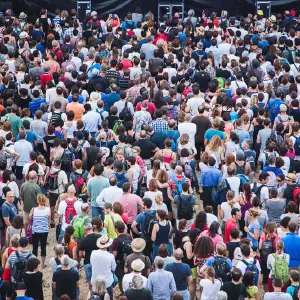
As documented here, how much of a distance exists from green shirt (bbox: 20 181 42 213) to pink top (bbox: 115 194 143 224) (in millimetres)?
1398

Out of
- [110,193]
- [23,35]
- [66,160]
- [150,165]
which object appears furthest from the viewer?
[23,35]

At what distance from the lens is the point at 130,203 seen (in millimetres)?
15086

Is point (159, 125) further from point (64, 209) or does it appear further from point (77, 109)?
point (64, 209)

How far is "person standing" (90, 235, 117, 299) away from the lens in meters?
13.4

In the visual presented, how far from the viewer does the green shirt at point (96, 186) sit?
1571cm

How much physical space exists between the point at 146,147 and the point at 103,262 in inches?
162

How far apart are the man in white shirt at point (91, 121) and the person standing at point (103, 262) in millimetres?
5053

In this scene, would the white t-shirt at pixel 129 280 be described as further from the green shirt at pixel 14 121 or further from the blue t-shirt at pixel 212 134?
the green shirt at pixel 14 121

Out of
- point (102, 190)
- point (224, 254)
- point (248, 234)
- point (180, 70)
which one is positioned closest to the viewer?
point (224, 254)

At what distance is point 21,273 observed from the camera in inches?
528

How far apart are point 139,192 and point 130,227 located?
1564mm

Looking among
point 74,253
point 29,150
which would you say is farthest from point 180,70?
point 74,253

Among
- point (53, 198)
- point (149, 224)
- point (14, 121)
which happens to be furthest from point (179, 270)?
point (14, 121)

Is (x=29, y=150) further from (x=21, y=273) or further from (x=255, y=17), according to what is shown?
(x=255, y=17)
